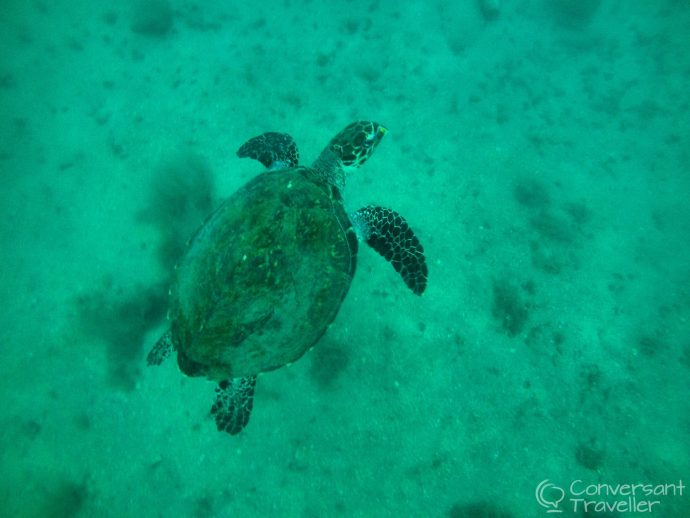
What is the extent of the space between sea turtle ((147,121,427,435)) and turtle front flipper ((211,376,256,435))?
0.01 m

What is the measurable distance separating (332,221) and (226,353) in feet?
6.73

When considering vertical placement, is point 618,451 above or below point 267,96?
below

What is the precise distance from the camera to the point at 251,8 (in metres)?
10.1

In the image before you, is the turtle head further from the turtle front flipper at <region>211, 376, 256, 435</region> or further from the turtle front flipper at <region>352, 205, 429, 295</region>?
the turtle front flipper at <region>211, 376, 256, 435</region>

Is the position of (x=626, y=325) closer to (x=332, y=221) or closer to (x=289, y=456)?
(x=332, y=221)

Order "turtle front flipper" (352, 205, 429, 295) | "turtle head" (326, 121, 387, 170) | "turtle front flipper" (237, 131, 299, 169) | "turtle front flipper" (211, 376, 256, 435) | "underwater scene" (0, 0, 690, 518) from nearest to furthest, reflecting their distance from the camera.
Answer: "turtle front flipper" (211, 376, 256, 435)
"underwater scene" (0, 0, 690, 518)
"turtle front flipper" (352, 205, 429, 295)
"turtle head" (326, 121, 387, 170)
"turtle front flipper" (237, 131, 299, 169)

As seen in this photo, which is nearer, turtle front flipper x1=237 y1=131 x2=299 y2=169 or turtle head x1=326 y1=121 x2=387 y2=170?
turtle head x1=326 y1=121 x2=387 y2=170

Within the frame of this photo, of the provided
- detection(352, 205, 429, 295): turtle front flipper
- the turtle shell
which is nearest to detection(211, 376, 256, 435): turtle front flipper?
the turtle shell

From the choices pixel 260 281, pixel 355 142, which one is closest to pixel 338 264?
pixel 260 281

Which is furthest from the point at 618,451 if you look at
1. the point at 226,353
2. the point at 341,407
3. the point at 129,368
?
the point at 129,368

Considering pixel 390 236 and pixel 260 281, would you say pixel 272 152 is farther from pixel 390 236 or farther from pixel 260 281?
pixel 260 281

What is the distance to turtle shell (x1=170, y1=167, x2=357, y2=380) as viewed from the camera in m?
3.69

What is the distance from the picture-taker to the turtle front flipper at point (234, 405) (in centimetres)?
466

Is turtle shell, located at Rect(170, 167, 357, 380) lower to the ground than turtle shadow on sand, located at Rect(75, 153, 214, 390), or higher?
higher
